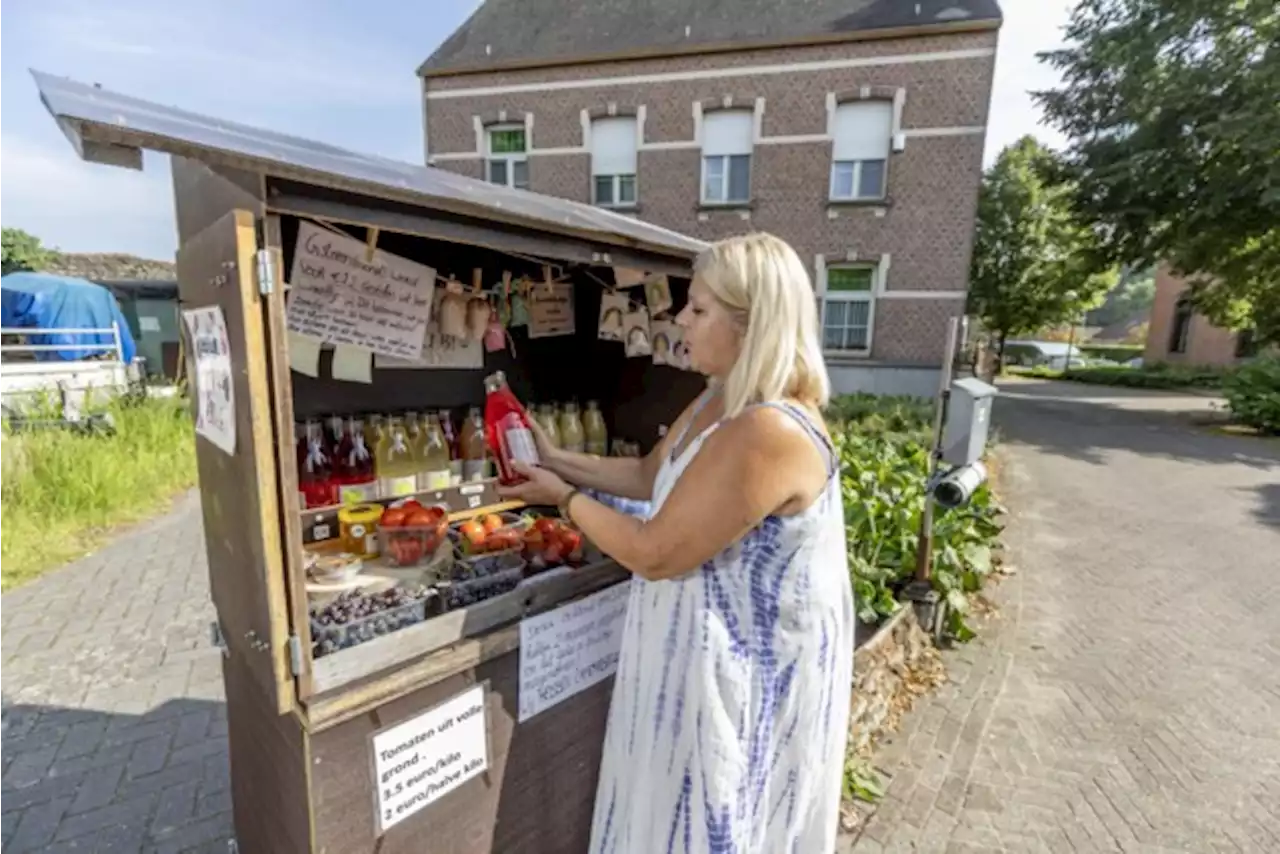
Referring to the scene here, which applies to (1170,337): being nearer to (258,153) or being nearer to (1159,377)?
(1159,377)

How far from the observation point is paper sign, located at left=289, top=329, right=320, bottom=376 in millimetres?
1824

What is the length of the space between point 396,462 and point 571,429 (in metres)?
0.73

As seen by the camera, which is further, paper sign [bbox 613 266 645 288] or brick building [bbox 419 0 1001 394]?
brick building [bbox 419 0 1001 394]

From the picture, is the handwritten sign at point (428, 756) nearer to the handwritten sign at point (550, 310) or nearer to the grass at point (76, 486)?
the handwritten sign at point (550, 310)

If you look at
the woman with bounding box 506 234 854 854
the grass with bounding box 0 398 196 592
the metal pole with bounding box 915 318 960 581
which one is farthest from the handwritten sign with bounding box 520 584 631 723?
the grass with bounding box 0 398 196 592

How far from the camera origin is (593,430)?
2.69 m

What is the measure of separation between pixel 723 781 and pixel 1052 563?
520 centimetres

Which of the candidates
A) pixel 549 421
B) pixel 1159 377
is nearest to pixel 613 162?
pixel 549 421

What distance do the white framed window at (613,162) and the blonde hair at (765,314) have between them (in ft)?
40.5

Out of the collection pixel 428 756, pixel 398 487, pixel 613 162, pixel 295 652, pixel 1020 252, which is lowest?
pixel 428 756

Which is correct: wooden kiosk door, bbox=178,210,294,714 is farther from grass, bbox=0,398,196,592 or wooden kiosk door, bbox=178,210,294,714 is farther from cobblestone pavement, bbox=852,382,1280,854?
grass, bbox=0,398,196,592

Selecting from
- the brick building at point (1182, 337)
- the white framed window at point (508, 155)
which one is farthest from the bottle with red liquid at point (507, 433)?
the brick building at point (1182, 337)

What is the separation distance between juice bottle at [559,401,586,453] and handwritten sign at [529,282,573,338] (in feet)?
1.03

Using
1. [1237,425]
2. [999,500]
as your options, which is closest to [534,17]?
[999,500]
